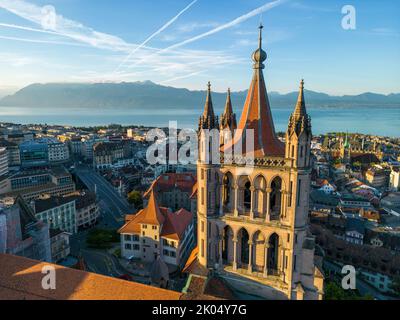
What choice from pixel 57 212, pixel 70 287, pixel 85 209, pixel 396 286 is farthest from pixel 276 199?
pixel 85 209

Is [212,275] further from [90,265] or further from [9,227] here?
[90,265]

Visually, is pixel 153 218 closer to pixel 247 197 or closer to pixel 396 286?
pixel 247 197

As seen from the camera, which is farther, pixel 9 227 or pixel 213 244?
pixel 9 227

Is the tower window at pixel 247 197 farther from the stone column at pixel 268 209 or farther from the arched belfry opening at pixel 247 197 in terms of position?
the stone column at pixel 268 209

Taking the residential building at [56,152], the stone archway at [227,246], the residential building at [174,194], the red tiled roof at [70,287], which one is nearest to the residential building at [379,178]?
the residential building at [174,194]

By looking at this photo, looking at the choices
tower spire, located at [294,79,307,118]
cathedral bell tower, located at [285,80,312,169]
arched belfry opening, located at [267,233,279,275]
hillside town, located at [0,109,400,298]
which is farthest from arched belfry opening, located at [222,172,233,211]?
hillside town, located at [0,109,400,298]

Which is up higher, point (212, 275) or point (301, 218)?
point (301, 218)
